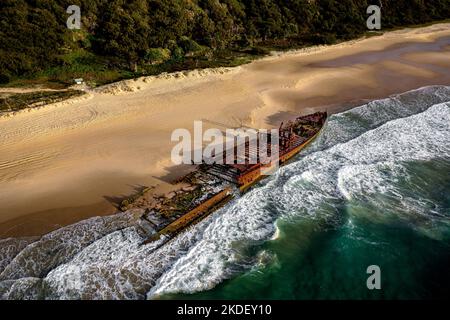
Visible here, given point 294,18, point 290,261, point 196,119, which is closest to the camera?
point 290,261

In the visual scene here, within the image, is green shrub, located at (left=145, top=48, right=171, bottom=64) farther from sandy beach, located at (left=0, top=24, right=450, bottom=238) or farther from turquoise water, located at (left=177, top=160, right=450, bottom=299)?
turquoise water, located at (left=177, top=160, right=450, bottom=299)

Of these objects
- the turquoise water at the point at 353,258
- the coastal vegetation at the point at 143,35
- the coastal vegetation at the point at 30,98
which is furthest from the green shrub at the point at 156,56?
the turquoise water at the point at 353,258

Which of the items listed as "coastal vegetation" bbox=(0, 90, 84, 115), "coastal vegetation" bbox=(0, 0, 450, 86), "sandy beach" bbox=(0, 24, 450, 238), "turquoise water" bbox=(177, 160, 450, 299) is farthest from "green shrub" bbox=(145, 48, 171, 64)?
"turquoise water" bbox=(177, 160, 450, 299)

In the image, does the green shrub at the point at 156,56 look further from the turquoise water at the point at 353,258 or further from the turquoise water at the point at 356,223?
the turquoise water at the point at 353,258

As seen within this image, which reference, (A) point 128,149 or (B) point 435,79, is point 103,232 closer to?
(A) point 128,149

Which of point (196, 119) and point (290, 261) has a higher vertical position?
point (196, 119)

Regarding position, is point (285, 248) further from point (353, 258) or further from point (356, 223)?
point (356, 223)

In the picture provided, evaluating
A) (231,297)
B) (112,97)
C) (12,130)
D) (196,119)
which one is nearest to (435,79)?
(196,119)
